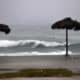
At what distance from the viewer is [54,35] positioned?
1609cm

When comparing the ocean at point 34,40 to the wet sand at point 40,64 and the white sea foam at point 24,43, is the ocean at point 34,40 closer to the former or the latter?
the white sea foam at point 24,43

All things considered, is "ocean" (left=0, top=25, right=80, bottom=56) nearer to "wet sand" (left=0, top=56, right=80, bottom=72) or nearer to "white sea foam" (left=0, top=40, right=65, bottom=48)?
"white sea foam" (left=0, top=40, right=65, bottom=48)

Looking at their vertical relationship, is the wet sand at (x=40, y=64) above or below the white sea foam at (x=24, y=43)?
below

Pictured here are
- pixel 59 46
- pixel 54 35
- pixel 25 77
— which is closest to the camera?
pixel 25 77

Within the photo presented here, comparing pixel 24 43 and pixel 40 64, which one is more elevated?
pixel 24 43

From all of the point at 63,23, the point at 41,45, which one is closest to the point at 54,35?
the point at 41,45

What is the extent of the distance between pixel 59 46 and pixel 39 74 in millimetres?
8233

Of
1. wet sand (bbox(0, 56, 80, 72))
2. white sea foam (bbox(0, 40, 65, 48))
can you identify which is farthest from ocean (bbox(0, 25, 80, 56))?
wet sand (bbox(0, 56, 80, 72))

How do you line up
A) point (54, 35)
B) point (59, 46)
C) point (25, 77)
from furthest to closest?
point (54, 35) → point (59, 46) → point (25, 77)

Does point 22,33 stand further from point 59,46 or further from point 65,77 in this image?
point 65,77

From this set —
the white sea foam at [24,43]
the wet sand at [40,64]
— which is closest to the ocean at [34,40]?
the white sea foam at [24,43]

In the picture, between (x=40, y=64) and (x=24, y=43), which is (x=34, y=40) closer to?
(x=24, y=43)

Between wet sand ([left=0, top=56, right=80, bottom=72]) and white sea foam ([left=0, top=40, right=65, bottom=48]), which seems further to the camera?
white sea foam ([left=0, top=40, right=65, bottom=48])

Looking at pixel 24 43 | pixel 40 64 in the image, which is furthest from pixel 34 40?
pixel 40 64
